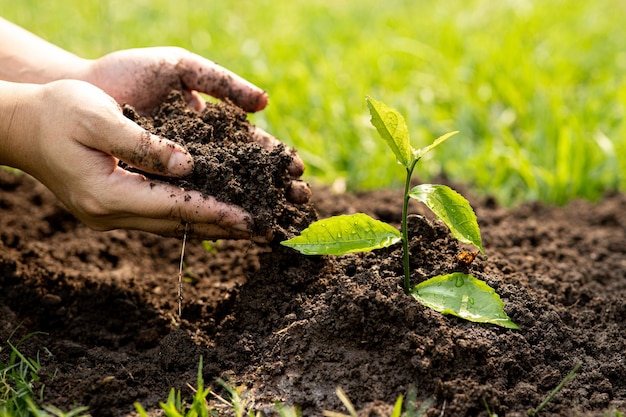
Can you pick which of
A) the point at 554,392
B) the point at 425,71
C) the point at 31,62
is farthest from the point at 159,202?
the point at 425,71

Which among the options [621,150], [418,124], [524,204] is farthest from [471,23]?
[524,204]

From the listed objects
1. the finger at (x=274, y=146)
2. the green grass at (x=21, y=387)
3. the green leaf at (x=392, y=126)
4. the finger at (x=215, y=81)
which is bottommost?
the green grass at (x=21, y=387)

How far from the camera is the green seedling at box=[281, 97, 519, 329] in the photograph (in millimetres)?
2033

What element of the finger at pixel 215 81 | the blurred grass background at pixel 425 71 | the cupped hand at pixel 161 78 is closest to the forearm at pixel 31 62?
the cupped hand at pixel 161 78

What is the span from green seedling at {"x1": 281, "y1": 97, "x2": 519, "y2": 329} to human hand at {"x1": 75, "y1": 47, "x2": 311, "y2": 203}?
0.64 meters

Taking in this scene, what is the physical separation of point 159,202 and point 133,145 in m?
0.19

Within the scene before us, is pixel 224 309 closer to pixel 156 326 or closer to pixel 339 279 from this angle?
pixel 156 326

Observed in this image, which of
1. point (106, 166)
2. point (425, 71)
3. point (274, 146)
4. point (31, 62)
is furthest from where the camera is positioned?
point (425, 71)

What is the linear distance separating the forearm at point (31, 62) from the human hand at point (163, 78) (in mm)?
179

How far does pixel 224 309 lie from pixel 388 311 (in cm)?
66

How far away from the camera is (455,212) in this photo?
6.72 ft

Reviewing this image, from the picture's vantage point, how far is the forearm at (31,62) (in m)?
2.77

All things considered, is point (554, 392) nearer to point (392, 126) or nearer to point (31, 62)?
point (392, 126)

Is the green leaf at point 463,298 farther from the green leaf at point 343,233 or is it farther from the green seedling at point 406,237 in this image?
the green leaf at point 343,233
